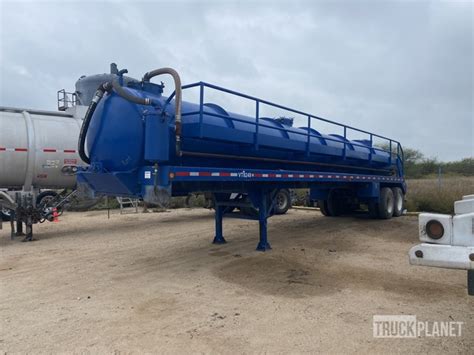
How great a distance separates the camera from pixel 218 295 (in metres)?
5.60

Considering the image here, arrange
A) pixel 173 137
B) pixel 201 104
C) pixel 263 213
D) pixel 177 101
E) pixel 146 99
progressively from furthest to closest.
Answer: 1. pixel 263 213
2. pixel 201 104
3. pixel 173 137
4. pixel 146 99
5. pixel 177 101

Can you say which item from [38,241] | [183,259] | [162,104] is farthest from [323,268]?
[38,241]

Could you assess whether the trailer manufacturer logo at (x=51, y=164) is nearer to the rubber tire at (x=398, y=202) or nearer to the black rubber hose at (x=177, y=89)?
the black rubber hose at (x=177, y=89)

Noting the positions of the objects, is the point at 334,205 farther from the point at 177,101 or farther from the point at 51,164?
the point at 177,101

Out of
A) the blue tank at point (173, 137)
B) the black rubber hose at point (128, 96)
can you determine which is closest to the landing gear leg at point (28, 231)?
the blue tank at point (173, 137)

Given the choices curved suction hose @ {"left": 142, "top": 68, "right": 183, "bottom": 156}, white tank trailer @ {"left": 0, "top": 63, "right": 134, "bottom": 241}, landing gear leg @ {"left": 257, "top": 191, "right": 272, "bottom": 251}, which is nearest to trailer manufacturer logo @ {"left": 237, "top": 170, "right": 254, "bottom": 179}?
landing gear leg @ {"left": 257, "top": 191, "right": 272, "bottom": 251}

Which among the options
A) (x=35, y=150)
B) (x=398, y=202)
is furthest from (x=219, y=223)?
(x=398, y=202)

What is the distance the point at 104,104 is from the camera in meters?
6.80

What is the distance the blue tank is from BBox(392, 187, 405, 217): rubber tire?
7.39 m

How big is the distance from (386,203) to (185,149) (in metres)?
9.33

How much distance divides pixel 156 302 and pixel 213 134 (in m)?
2.84

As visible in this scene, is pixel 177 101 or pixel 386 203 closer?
pixel 177 101

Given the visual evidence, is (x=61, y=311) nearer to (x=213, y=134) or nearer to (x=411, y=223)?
(x=213, y=134)

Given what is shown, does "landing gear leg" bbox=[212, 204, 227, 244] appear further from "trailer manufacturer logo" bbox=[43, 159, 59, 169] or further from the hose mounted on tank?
"trailer manufacturer logo" bbox=[43, 159, 59, 169]
